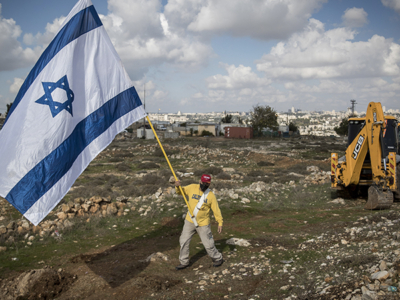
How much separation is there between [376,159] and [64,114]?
8540 mm

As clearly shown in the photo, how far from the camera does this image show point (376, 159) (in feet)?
31.0

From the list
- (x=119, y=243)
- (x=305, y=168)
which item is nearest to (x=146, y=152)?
(x=305, y=168)

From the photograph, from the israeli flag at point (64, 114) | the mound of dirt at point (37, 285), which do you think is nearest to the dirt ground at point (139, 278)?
the mound of dirt at point (37, 285)

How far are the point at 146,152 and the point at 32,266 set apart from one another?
2782cm

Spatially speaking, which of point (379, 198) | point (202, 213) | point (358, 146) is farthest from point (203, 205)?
point (358, 146)

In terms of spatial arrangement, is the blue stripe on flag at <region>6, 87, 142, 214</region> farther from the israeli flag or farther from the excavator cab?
the excavator cab

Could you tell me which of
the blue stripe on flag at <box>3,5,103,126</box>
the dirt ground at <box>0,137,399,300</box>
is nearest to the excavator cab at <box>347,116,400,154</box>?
the dirt ground at <box>0,137,399,300</box>

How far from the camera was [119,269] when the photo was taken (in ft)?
20.4

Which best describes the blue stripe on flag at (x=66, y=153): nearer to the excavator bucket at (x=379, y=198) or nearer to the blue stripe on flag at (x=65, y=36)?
the blue stripe on flag at (x=65, y=36)

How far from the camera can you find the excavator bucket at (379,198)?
9.28 meters

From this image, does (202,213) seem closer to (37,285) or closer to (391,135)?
(37,285)

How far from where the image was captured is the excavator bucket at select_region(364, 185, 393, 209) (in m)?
9.28

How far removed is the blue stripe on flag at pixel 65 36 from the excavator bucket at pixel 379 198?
339 inches

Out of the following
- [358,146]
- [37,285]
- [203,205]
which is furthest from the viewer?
[358,146]
